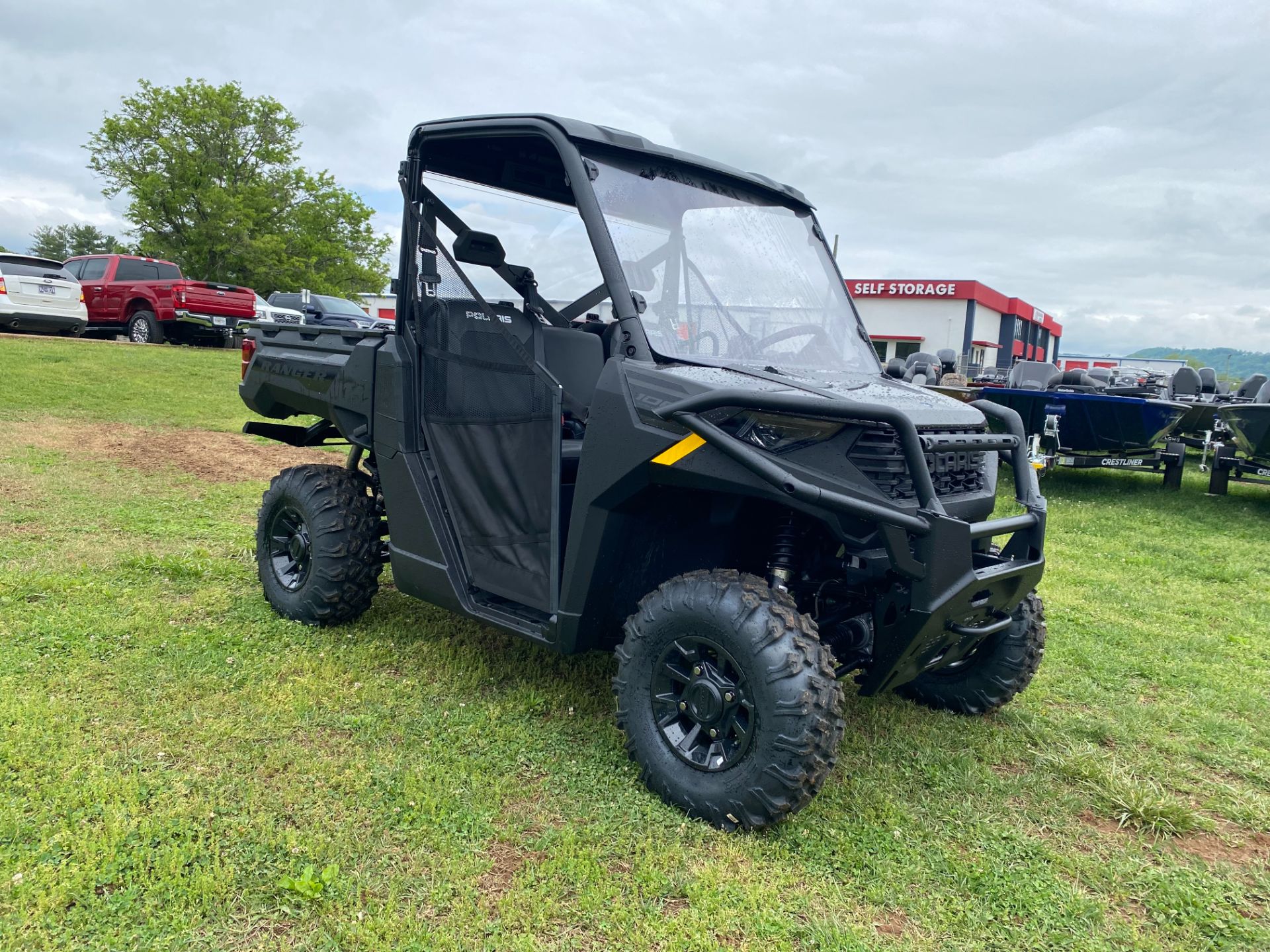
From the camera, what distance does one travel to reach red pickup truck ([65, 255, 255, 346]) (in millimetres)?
17484

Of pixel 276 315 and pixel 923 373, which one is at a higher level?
pixel 276 315

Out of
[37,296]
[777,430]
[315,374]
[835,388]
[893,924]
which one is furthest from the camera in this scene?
[37,296]

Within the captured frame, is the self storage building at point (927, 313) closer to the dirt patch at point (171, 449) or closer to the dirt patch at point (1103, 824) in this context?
the dirt patch at point (171, 449)

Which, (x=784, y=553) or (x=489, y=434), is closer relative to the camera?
(x=784, y=553)

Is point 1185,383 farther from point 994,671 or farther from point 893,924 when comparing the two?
point 893,924

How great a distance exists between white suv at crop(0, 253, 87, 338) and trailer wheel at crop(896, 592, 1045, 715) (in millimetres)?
17225

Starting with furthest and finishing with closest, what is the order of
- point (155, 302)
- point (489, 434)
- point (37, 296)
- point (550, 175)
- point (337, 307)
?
point (337, 307) < point (155, 302) < point (37, 296) < point (550, 175) < point (489, 434)

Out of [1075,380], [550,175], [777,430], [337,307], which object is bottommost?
[777,430]

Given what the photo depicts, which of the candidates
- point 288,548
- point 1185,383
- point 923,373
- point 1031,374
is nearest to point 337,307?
point 1031,374

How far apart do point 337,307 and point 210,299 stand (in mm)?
4674

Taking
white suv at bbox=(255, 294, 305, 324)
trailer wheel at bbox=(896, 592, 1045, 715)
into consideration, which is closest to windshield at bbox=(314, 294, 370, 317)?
white suv at bbox=(255, 294, 305, 324)

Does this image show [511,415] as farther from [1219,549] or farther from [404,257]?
[1219,549]

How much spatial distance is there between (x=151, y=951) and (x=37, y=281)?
56.5ft

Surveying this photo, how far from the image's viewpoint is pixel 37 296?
1620cm
